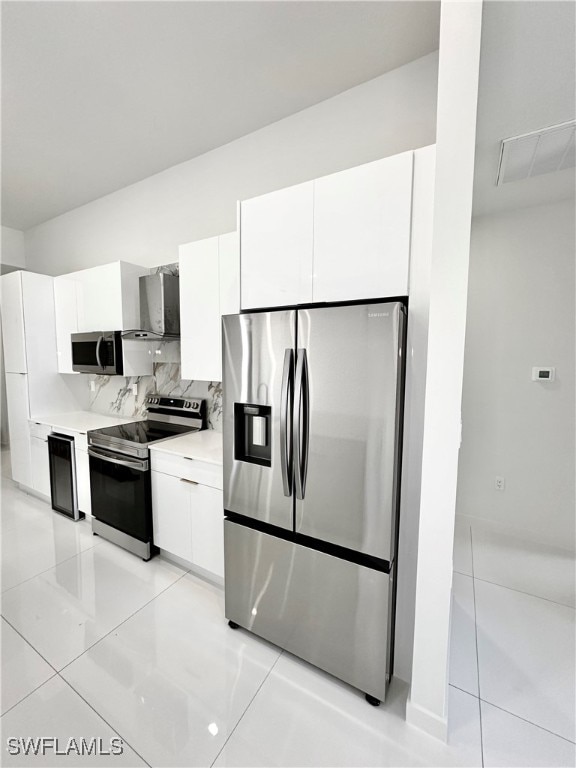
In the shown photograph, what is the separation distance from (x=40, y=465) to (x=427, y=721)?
12.2 feet

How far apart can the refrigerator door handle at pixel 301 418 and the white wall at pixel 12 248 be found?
16.4 feet

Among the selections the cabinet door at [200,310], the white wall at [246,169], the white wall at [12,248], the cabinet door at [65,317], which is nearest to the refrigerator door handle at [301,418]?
the cabinet door at [200,310]

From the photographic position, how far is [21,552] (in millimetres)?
2584

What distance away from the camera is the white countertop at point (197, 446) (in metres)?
2.09

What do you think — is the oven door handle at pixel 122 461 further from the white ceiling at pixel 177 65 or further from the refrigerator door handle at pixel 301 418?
the white ceiling at pixel 177 65

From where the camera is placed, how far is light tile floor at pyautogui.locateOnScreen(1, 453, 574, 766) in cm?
129

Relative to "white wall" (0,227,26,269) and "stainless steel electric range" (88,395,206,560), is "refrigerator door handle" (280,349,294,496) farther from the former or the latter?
"white wall" (0,227,26,269)

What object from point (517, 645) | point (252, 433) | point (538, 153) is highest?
point (538, 153)

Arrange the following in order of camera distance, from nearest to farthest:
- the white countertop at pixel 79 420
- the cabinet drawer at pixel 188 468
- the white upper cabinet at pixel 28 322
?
the cabinet drawer at pixel 188 468
the white countertop at pixel 79 420
the white upper cabinet at pixel 28 322

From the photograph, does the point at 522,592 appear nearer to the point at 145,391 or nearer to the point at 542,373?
the point at 542,373

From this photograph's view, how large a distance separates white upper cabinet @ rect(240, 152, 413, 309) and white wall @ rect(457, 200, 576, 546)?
2.00m

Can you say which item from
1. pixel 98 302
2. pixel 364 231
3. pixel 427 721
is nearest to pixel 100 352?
pixel 98 302

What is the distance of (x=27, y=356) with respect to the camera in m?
3.33

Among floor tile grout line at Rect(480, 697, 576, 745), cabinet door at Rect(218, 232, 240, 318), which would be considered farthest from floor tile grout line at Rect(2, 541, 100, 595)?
floor tile grout line at Rect(480, 697, 576, 745)
